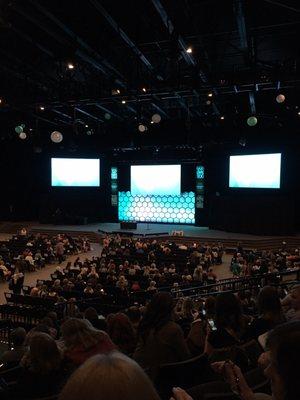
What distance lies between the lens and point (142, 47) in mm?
12250

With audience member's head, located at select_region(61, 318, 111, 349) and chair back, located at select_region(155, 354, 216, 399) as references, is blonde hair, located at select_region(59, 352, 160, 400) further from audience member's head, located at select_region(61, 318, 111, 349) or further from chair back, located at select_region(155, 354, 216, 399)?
chair back, located at select_region(155, 354, 216, 399)

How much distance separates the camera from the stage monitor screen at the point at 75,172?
2758 centimetres

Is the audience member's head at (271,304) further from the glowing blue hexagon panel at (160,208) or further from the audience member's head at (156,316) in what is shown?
the glowing blue hexagon panel at (160,208)

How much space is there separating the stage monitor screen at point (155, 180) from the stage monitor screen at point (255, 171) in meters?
4.39

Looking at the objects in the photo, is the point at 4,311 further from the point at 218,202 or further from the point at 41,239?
the point at 218,202

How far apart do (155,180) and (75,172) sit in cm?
590

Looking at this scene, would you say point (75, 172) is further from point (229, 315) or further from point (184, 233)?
point (229, 315)

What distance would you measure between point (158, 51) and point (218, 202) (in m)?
13.9

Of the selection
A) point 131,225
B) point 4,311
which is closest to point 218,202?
point 131,225

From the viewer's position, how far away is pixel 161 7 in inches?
350

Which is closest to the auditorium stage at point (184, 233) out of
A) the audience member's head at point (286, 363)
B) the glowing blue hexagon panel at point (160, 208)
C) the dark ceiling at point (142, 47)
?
the glowing blue hexagon panel at point (160, 208)

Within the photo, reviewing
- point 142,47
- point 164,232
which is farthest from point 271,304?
point 164,232

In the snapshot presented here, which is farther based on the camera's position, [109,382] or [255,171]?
[255,171]

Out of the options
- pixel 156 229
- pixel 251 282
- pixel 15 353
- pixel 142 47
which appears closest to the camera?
pixel 15 353
